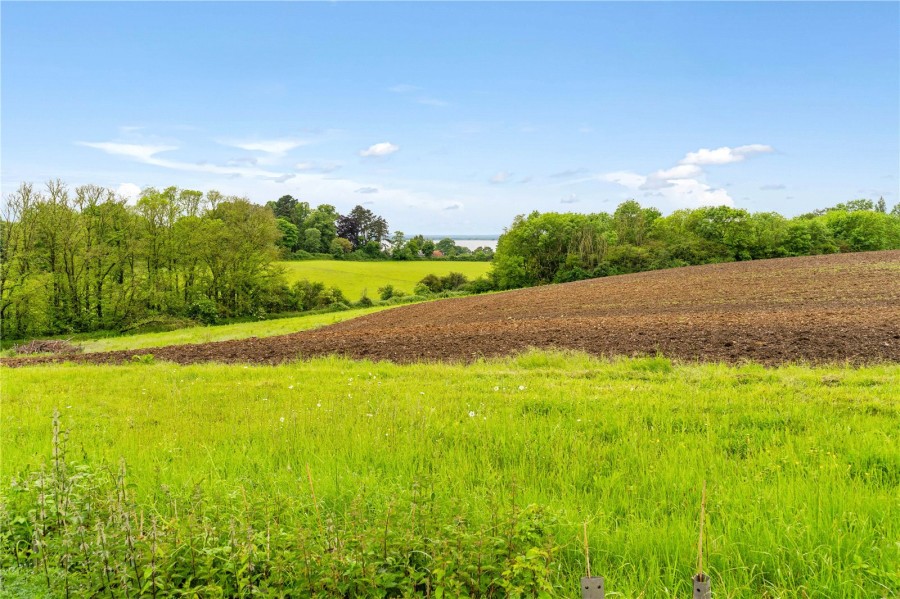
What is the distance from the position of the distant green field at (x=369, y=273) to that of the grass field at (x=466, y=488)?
53.7m

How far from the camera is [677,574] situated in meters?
2.95

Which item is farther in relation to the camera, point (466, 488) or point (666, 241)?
point (666, 241)

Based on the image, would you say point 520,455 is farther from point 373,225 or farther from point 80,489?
point 373,225

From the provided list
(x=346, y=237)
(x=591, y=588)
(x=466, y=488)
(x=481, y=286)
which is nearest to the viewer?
(x=591, y=588)

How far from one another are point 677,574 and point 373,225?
107 metres

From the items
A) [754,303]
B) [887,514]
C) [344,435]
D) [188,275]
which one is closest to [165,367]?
[344,435]

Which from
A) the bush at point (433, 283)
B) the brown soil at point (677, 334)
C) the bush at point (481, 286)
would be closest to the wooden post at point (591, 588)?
the brown soil at point (677, 334)

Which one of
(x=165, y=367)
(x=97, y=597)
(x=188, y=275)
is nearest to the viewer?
(x=97, y=597)

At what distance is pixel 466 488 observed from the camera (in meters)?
4.13

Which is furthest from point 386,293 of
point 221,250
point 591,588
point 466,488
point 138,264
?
point 591,588

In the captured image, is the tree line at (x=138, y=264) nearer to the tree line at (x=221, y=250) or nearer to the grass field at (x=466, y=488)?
the tree line at (x=221, y=250)

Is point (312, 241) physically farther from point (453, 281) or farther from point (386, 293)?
point (386, 293)

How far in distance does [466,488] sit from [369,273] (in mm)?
75239

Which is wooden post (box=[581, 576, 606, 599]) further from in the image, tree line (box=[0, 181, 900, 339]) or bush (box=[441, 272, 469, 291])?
bush (box=[441, 272, 469, 291])
